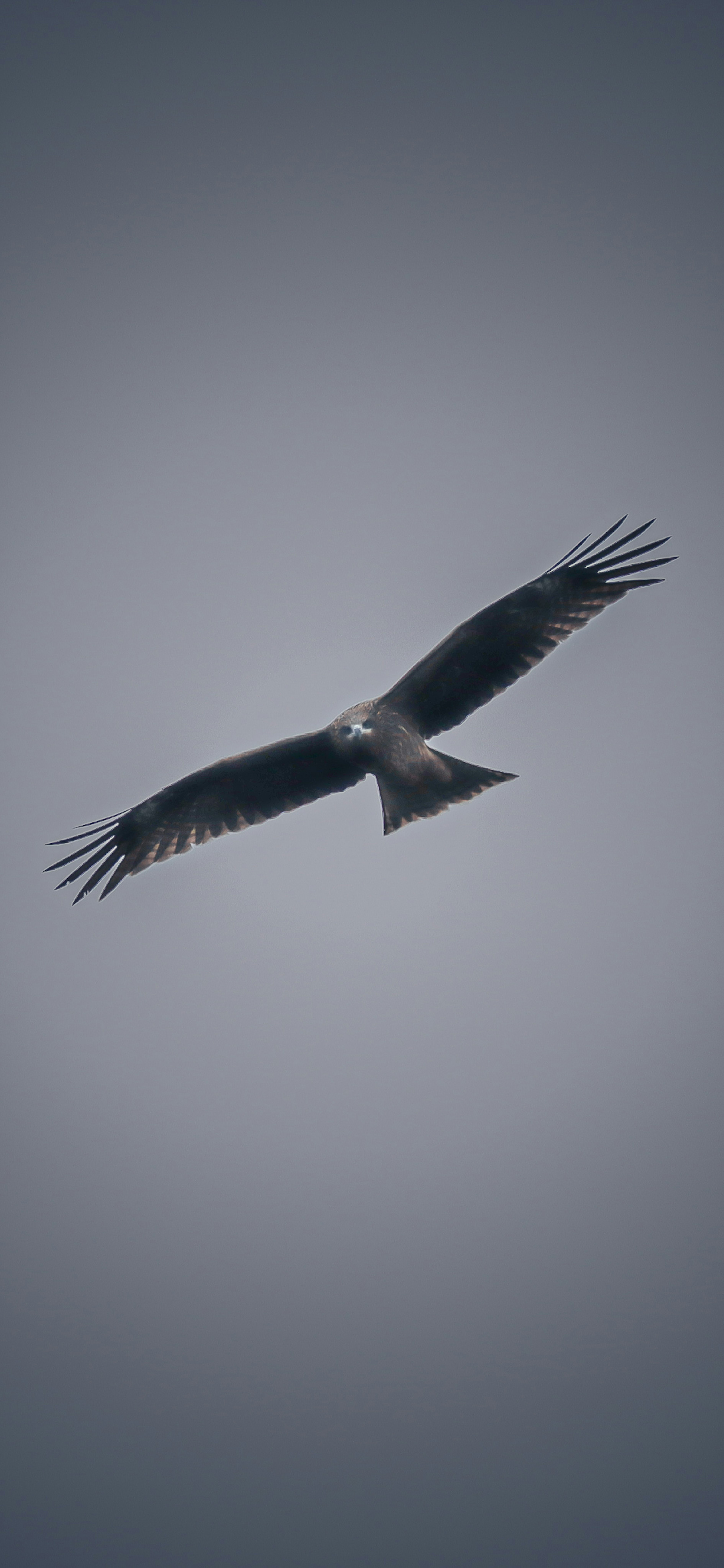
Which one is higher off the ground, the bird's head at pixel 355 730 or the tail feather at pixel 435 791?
the bird's head at pixel 355 730

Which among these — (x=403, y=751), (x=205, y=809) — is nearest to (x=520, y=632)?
(x=403, y=751)

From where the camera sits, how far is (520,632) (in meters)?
6.65

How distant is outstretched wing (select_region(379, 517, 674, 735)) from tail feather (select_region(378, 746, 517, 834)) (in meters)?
0.48

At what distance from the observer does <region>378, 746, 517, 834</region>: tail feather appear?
256 inches

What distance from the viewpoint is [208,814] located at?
7309 mm

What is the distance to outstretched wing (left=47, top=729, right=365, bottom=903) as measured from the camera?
7.08 meters

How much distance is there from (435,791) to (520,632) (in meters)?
1.28

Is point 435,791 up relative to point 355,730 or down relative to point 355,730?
down

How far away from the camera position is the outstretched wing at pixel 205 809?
279 inches

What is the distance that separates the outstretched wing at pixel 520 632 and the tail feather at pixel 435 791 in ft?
1.58

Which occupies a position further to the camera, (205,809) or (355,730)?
(205,809)

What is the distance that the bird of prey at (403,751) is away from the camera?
253 inches

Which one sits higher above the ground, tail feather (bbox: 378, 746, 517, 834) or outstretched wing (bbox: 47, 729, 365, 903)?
outstretched wing (bbox: 47, 729, 365, 903)

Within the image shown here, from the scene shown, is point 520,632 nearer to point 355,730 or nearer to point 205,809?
point 355,730
